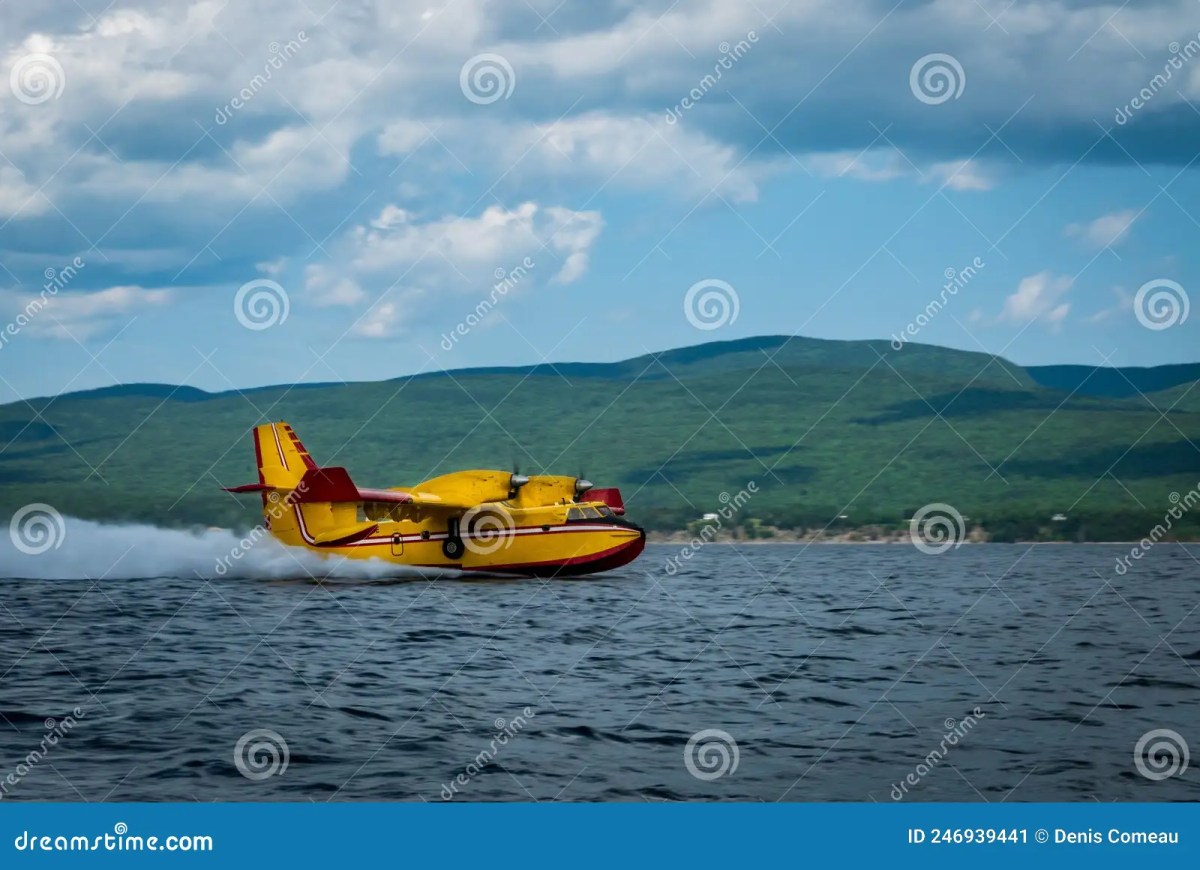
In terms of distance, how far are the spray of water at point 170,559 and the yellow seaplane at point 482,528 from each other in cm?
84

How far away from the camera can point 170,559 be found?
6656 cm

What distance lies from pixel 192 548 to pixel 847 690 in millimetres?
49038

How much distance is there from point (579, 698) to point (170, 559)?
44.1m

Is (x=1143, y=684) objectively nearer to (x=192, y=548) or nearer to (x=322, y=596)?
(x=322, y=596)

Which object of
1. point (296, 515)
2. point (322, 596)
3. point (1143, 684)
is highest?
point (296, 515)

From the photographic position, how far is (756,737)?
942 inches

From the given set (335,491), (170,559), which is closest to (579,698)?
(335,491)

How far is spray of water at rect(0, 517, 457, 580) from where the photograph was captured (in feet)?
201

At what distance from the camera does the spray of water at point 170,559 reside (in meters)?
61.2

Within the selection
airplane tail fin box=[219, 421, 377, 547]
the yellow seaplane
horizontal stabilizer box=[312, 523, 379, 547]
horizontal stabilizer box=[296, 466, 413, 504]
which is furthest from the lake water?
horizontal stabilizer box=[312, 523, 379, 547]

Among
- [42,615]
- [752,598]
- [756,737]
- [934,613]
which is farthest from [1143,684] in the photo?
[42,615]

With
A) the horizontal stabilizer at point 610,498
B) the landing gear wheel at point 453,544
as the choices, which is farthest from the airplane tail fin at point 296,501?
the horizontal stabilizer at point 610,498

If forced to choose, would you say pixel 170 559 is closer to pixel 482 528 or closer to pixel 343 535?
pixel 343 535

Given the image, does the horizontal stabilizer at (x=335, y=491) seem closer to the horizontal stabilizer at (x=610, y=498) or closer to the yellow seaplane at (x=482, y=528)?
the yellow seaplane at (x=482, y=528)
